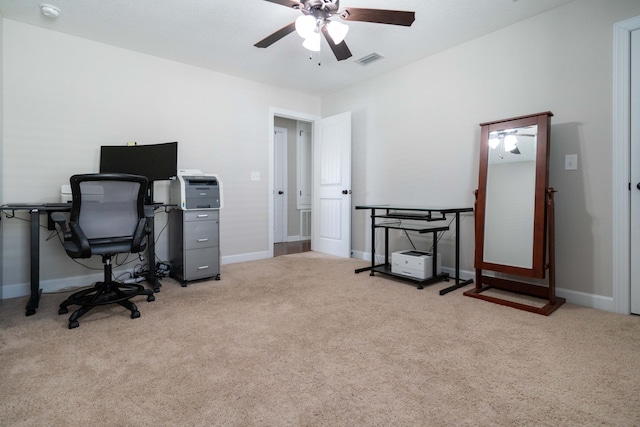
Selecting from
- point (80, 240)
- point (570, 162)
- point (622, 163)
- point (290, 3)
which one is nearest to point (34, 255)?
point (80, 240)

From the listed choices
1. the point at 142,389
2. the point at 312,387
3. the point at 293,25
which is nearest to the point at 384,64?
the point at 293,25

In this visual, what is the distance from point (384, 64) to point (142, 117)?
114 inches

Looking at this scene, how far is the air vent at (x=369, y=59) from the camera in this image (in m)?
3.59

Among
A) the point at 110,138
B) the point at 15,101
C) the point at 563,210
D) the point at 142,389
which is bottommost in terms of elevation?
the point at 142,389

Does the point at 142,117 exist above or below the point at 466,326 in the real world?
above

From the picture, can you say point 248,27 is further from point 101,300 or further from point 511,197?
point 511,197

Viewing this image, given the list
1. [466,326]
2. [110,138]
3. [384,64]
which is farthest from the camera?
[384,64]

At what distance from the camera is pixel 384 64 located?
385 cm

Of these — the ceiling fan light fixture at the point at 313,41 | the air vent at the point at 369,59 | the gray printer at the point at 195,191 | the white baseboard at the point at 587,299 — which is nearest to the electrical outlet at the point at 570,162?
the white baseboard at the point at 587,299

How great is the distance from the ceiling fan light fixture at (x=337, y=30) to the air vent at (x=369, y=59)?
4.34 ft

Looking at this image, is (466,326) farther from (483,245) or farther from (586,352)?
(483,245)

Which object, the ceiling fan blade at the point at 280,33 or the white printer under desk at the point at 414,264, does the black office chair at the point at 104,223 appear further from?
the white printer under desk at the point at 414,264

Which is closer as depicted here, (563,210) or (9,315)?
(9,315)

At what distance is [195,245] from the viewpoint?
10.8 ft
